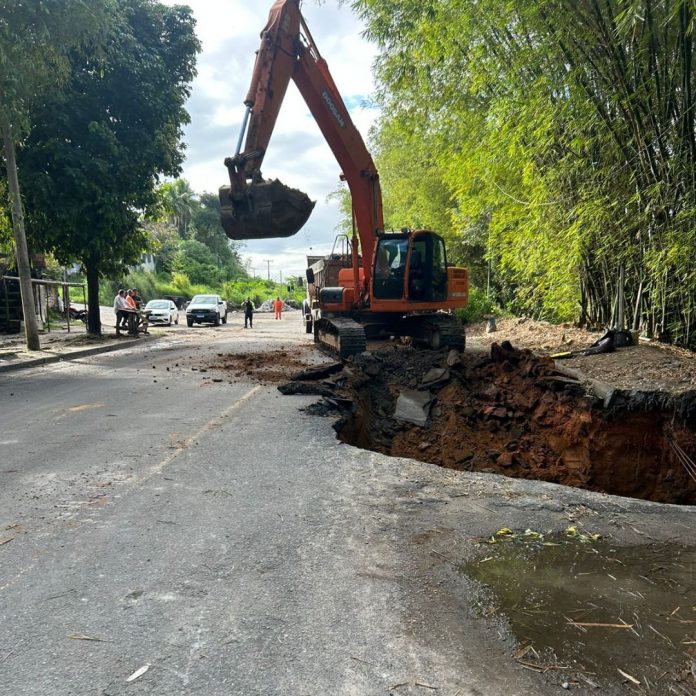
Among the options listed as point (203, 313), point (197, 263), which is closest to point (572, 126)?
point (203, 313)

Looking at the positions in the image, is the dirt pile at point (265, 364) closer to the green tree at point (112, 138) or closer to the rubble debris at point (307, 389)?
the rubble debris at point (307, 389)

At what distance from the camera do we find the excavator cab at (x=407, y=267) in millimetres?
11750

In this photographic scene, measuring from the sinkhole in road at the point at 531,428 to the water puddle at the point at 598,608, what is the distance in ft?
8.78

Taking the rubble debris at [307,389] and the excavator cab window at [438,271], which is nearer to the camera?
the rubble debris at [307,389]

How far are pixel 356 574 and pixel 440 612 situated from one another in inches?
20.1

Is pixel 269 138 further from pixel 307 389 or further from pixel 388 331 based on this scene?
pixel 388 331

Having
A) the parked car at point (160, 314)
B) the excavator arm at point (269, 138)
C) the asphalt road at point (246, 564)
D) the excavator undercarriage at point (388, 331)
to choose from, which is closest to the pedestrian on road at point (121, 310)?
the parked car at point (160, 314)

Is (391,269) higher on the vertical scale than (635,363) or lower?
higher

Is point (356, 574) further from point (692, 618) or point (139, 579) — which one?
point (692, 618)

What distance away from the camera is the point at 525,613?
8.53ft

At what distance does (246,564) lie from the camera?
301 centimetres

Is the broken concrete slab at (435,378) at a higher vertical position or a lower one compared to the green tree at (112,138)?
lower


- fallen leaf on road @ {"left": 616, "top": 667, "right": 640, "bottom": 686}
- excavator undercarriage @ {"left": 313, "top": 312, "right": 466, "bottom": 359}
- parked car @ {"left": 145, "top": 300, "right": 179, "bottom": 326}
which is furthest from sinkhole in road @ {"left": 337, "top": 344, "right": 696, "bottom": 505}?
parked car @ {"left": 145, "top": 300, "right": 179, "bottom": 326}

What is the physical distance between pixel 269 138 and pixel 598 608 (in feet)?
29.7
